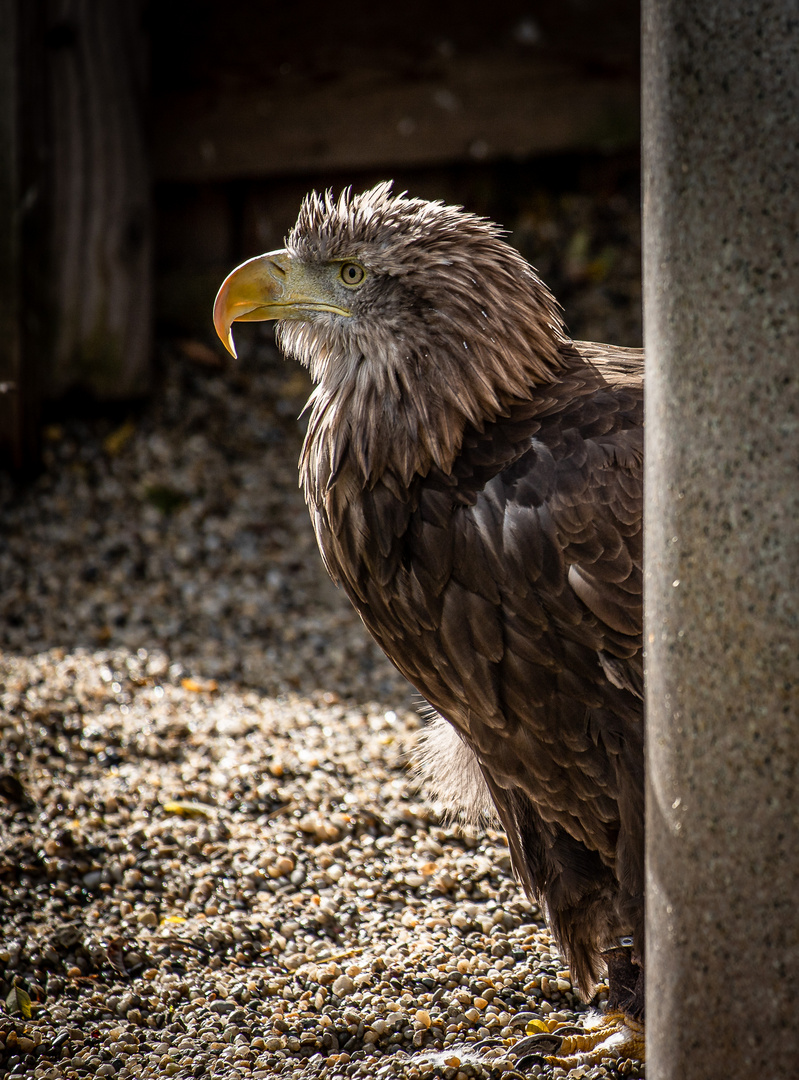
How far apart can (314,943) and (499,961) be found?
448 millimetres

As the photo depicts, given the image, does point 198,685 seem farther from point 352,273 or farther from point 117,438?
point 352,273

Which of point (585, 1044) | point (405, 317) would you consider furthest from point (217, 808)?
point (405, 317)

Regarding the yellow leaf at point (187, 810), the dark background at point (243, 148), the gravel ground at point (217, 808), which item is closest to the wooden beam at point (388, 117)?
the dark background at point (243, 148)

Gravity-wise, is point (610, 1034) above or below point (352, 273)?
below

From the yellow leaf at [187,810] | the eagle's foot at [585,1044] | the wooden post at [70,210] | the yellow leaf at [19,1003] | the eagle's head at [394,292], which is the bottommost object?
the eagle's foot at [585,1044]

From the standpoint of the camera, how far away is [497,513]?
2.16 m

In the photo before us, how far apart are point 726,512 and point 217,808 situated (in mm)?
2160

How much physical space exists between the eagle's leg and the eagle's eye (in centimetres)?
154

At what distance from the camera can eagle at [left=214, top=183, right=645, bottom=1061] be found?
2.13m

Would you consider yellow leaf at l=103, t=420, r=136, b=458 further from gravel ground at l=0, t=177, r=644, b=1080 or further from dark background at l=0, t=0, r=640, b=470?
dark background at l=0, t=0, r=640, b=470

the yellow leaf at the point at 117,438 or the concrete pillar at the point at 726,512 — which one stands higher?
the yellow leaf at the point at 117,438

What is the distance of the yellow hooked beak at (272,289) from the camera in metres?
2.43

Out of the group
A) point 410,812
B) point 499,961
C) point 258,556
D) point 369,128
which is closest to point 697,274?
point 499,961

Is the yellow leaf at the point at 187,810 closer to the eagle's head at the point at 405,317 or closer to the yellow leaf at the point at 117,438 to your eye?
the eagle's head at the point at 405,317
